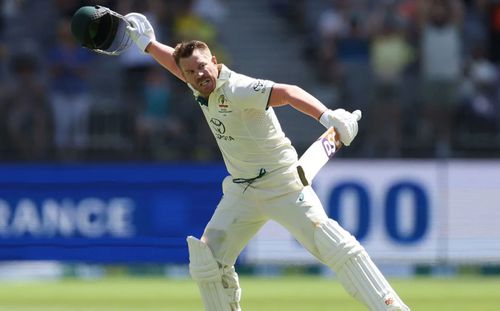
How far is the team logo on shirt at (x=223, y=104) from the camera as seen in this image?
6609 millimetres

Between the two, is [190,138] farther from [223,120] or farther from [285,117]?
[223,120]

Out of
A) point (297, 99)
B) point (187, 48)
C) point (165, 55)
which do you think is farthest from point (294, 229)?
point (165, 55)

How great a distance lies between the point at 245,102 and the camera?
6.53m

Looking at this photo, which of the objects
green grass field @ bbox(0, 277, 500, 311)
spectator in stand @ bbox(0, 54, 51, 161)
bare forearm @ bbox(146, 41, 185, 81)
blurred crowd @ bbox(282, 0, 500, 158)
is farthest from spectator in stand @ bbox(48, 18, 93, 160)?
bare forearm @ bbox(146, 41, 185, 81)

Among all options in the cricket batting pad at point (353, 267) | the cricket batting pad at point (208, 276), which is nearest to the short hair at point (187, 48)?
the cricket batting pad at point (208, 276)

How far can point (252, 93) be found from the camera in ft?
Result: 21.3

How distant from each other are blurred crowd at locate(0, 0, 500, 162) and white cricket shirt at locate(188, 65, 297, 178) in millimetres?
7186

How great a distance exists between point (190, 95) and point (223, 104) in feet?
27.9

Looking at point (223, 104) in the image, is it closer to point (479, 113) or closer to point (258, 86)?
point (258, 86)

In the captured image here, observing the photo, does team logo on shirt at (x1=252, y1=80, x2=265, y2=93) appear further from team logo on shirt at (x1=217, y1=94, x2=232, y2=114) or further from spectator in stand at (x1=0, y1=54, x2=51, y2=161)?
spectator in stand at (x1=0, y1=54, x2=51, y2=161)

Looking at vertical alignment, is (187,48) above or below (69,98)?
above

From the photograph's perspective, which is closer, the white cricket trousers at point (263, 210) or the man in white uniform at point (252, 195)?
the man in white uniform at point (252, 195)

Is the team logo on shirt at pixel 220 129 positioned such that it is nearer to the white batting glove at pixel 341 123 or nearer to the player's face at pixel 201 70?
the player's face at pixel 201 70

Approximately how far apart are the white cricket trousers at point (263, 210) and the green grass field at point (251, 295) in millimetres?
2580
